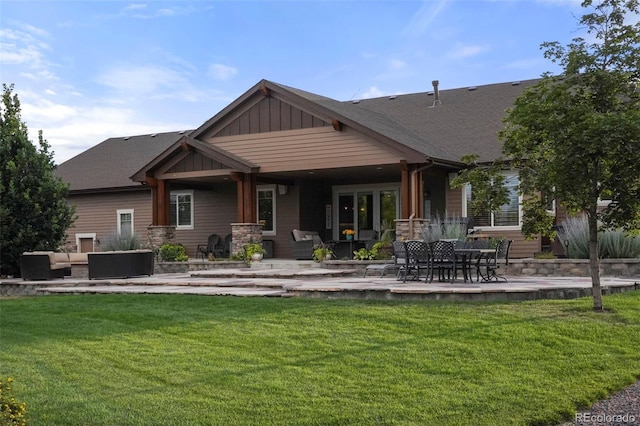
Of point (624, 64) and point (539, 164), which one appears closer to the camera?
point (624, 64)

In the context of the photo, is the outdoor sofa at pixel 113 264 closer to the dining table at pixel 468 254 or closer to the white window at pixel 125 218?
the dining table at pixel 468 254

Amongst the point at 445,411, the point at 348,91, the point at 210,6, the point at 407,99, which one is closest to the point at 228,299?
the point at 210,6

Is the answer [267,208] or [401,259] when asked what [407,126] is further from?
[401,259]

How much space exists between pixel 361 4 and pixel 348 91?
40.2ft

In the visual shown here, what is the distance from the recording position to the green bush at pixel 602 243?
13633 mm

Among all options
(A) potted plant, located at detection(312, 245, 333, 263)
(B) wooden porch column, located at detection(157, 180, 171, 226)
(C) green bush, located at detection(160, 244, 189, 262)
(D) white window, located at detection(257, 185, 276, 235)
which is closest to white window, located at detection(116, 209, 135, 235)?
(B) wooden porch column, located at detection(157, 180, 171, 226)

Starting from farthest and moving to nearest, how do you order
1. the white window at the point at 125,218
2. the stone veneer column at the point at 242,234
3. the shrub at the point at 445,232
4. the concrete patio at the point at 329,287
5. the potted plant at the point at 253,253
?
the white window at the point at 125,218 < the stone veneer column at the point at 242,234 < the potted plant at the point at 253,253 < the shrub at the point at 445,232 < the concrete patio at the point at 329,287

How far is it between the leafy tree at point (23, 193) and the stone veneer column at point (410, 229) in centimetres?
811

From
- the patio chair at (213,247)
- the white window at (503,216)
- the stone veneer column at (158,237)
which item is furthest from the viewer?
the patio chair at (213,247)

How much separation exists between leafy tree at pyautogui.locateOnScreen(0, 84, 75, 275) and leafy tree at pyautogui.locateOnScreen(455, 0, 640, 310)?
11.6m

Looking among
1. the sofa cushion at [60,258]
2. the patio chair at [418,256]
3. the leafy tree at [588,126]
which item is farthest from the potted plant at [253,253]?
the leafy tree at [588,126]

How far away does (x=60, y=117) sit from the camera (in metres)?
13.8

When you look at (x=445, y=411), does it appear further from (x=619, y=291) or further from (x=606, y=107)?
(x=619, y=291)

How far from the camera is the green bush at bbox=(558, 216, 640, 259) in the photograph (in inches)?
537
